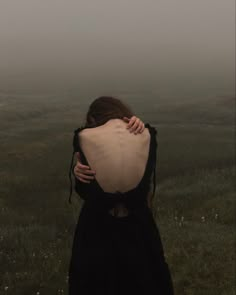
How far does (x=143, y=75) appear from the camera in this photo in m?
96.1

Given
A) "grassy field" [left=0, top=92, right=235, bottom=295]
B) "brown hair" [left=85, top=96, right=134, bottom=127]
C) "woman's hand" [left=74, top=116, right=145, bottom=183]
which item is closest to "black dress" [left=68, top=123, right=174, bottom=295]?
"woman's hand" [left=74, top=116, right=145, bottom=183]

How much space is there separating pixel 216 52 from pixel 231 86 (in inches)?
3048

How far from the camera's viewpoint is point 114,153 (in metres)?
6.89

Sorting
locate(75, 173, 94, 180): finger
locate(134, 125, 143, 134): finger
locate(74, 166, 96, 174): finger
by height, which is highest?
locate(134, 125, 143, 134): finger

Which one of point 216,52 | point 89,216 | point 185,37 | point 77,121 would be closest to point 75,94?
point 77,121

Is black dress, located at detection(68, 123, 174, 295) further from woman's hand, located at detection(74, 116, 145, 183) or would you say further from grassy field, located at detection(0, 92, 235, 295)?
grassy field, located at detection(0, 92, 235, 295)

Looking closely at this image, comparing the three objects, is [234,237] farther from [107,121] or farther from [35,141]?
[35,141]

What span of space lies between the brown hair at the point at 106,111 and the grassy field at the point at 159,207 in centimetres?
609

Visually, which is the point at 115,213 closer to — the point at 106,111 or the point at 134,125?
the point at 134,125

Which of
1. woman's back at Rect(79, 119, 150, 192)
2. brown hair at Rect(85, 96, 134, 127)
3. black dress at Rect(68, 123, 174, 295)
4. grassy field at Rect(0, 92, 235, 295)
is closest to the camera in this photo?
woman's back at Rect(79, 119, 150, 192)

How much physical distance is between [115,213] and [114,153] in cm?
89

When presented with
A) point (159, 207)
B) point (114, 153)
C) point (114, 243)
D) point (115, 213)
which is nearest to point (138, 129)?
point (114, 153)

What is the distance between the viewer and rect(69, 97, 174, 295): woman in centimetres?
695

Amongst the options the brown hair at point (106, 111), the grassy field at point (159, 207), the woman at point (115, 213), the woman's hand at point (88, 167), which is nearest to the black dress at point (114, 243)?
the woman at point (115, 213)
